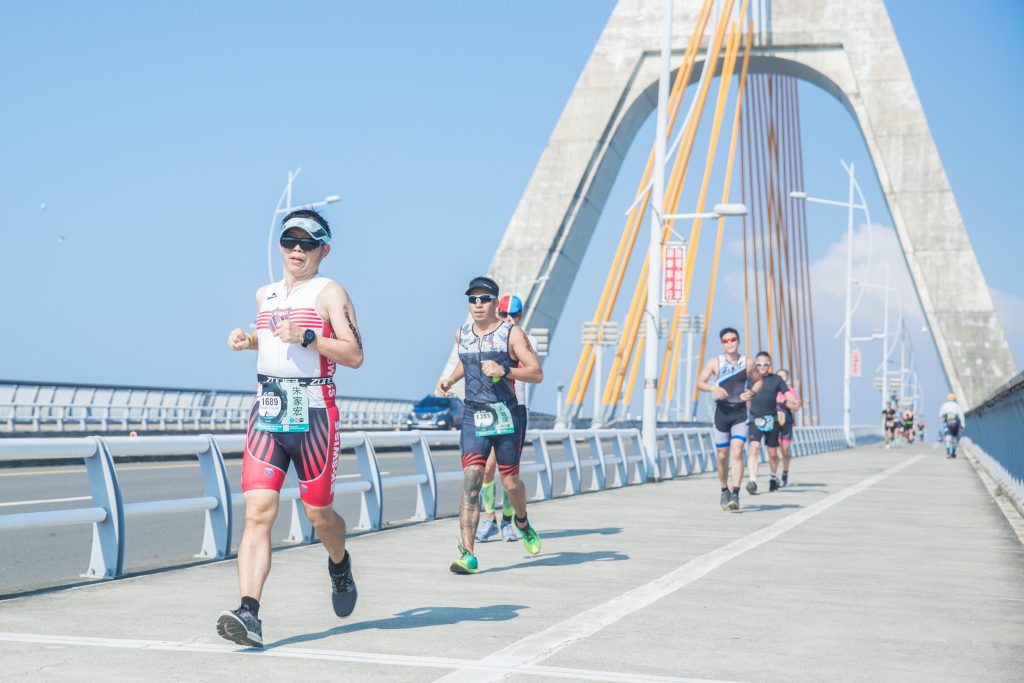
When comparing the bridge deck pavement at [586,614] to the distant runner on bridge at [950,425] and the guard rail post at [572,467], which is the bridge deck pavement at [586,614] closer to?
the guard rail post at [572,467]

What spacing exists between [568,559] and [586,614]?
9.59 ft

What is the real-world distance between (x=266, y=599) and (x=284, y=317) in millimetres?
2097

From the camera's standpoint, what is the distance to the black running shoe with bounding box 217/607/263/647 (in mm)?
6145

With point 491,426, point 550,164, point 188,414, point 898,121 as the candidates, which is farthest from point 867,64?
point 491,426

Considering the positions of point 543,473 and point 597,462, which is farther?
point 597,462

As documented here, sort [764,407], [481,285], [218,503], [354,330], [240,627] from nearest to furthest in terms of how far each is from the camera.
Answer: [240,627]
[354,330]
[481,285]
[218,503]
[764,407]

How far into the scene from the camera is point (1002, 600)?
881 centimetres

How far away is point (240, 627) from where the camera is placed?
6148mm

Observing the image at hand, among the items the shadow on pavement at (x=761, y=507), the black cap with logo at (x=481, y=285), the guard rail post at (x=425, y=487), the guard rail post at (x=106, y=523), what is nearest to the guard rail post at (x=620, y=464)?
the shadow on pavement at (x=761, y=507)

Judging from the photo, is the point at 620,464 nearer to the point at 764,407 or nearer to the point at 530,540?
the point at 764,407

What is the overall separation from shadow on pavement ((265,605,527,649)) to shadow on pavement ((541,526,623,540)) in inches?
185

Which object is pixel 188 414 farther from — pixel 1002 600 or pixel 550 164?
pixel 1002 600

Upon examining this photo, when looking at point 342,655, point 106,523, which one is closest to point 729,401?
point 106,523

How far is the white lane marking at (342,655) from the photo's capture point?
231 inches
